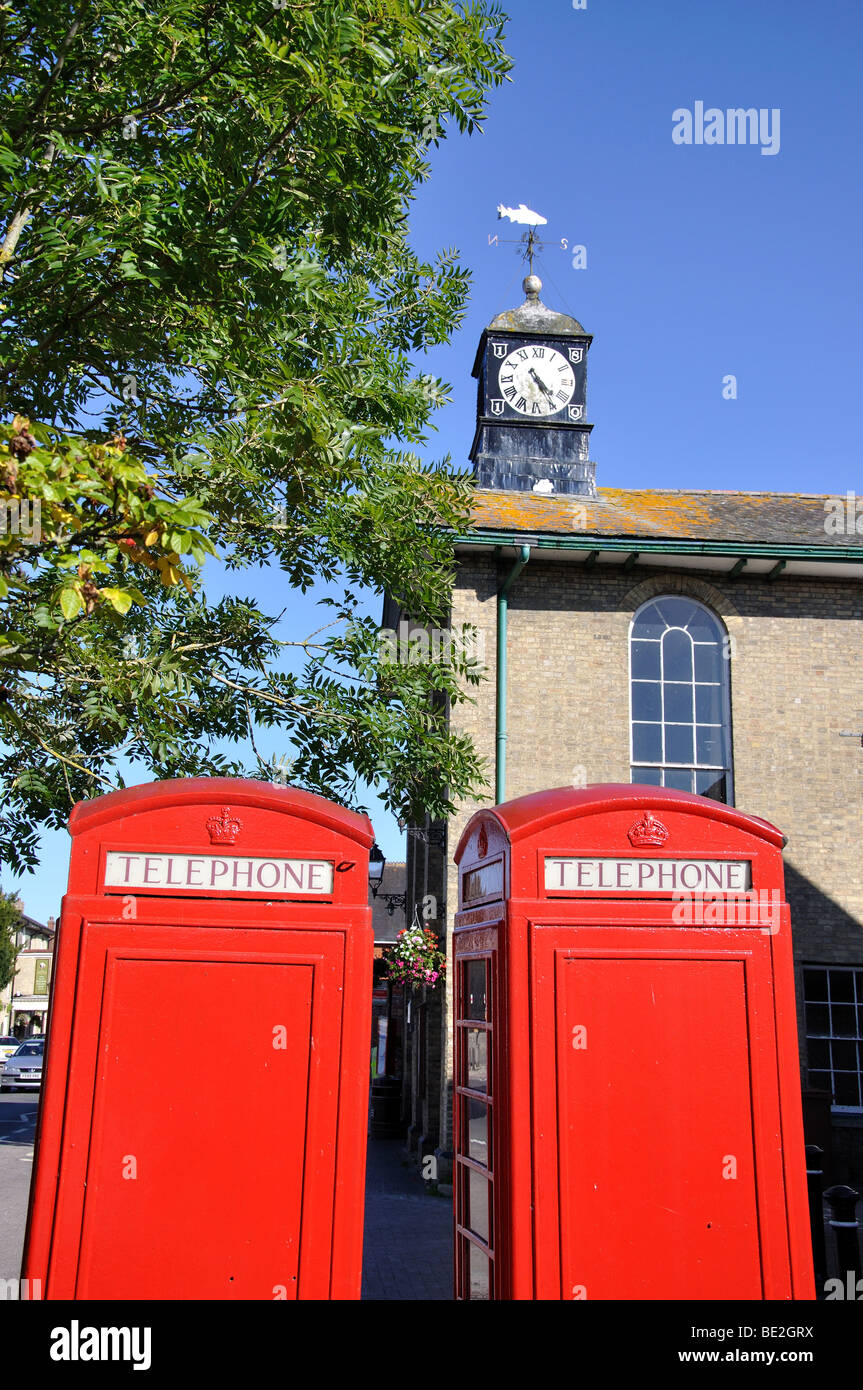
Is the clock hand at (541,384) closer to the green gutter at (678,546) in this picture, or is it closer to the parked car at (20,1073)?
the green gutter at (678,546)

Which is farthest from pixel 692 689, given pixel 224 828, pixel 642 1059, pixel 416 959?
pixel 224 828

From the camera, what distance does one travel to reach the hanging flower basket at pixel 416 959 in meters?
13.6

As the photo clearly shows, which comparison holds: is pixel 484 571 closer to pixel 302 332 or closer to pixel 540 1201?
pixel 302 332

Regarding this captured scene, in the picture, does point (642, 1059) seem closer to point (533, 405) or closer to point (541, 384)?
point (533, 405)

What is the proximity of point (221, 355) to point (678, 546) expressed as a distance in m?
8.47

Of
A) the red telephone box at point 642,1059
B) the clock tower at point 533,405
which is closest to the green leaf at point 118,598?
the red telephone box at point 642,1059

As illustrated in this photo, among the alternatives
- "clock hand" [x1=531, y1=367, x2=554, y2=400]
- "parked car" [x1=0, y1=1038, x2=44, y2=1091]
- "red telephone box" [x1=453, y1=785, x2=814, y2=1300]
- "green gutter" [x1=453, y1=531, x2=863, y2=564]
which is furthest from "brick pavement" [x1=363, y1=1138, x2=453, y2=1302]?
"parked car" [x1=0, y1=1038, x2=44, y2=1091]

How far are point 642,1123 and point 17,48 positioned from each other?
25.9 ft

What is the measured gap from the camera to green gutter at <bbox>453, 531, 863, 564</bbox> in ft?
47.3

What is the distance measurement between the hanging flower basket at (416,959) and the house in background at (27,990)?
187 ft

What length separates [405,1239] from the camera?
11.2m

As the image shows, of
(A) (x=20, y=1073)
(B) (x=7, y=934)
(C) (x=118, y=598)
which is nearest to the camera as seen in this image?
(C) (x=118, y=598)

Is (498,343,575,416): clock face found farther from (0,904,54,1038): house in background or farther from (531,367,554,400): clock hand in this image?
(0,904,54,1038): house in background
